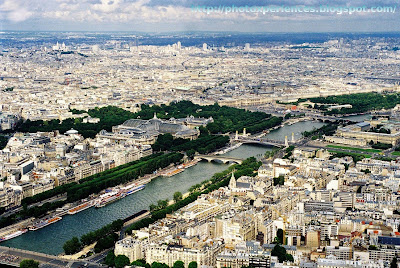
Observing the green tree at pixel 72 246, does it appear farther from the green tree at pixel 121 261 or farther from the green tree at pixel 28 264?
the green tree at pixel 121 261

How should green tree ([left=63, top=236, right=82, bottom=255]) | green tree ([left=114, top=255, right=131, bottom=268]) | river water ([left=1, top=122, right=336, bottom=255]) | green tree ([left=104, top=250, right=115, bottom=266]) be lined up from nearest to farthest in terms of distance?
green tree ([left=114, top=255, right=131, bottom=268])
green tree ([left=104, top=250, right=115, bottom=266])
green tree ([left=63, top=236, right=82, bottom=255])
river water ([left=1, top=122, right=336, bottom=255])

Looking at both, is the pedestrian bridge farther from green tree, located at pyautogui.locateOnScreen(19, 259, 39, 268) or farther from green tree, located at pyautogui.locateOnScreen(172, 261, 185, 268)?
green tree, located at pyautogui.locateOnScreen(19, 259, 39, 268)

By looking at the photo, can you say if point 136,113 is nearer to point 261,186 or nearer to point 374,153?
point 374,153

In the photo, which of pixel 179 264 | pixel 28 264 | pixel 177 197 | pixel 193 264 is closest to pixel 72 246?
pixel 28 264

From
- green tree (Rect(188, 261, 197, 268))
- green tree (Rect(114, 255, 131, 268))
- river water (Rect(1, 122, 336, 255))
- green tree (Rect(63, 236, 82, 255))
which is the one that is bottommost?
river water (Rect(1, 122, 336, 255))

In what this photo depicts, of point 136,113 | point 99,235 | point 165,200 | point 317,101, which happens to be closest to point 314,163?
point 165,200

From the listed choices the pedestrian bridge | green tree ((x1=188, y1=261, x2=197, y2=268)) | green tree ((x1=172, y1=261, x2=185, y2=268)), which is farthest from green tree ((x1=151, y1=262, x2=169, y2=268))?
the pedestrian bridge
